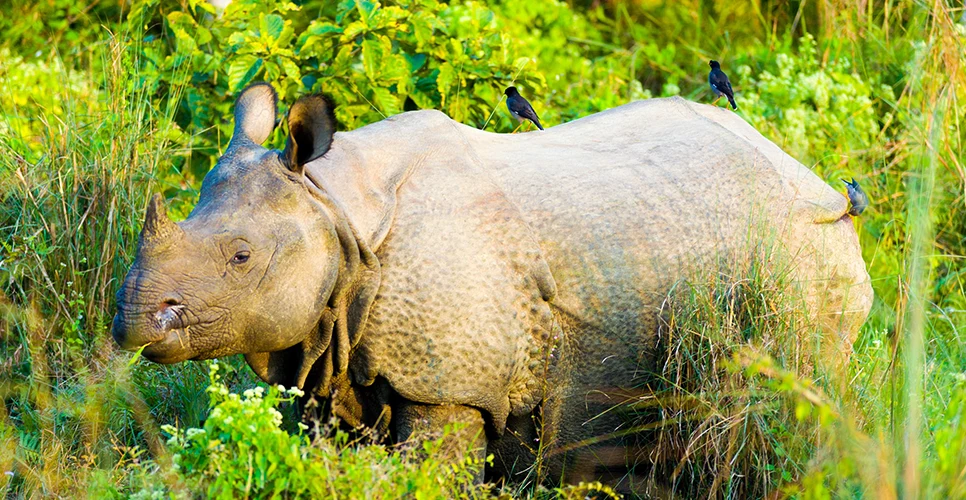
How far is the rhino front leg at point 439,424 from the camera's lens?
13.7ft

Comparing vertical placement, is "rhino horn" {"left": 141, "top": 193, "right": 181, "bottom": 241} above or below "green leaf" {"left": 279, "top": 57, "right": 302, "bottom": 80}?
above

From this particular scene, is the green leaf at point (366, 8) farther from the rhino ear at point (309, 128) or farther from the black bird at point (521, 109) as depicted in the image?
the rhino ear at point (309, 128)

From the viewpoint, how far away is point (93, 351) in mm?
5520

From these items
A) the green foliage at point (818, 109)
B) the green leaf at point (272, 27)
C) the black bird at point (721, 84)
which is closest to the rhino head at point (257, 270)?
the green leaf at point (272, 27)

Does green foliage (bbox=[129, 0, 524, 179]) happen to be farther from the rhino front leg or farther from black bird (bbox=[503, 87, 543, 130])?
the rhino front leg

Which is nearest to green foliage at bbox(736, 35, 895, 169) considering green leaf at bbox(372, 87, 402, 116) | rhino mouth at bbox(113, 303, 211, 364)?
green leaf at bbox(372, 87, 402, 116)

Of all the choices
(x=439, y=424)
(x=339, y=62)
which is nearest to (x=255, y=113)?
(x=439, y=424)

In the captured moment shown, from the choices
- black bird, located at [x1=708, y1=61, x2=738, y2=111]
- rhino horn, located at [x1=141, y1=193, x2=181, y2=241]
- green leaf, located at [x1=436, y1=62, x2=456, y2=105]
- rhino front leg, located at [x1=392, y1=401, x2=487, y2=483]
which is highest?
rhino horn, located at [x1=141, y1=193, x2=181, y2=241]

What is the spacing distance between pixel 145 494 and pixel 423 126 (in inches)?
62.4

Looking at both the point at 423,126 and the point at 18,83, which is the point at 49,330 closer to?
the point at 423,126

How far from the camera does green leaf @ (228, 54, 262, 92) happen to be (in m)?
5.93

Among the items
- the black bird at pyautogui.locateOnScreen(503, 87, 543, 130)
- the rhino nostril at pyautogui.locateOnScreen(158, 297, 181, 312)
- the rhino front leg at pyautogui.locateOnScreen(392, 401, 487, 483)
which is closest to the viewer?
the rhino nostril at pyautogui.locateOnScreen(158, 297, 181, 312)

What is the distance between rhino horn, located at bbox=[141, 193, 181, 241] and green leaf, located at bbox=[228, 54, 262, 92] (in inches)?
86.5

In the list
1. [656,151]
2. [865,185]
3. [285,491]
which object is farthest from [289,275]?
[865,185]
